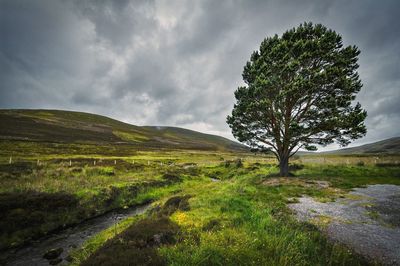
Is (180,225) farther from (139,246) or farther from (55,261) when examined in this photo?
(55,261)

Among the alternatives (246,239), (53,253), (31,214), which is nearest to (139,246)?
(246,239)

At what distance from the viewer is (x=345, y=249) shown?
254 inches

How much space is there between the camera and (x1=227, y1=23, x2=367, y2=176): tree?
19.1 meters

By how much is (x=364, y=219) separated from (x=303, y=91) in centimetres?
1382

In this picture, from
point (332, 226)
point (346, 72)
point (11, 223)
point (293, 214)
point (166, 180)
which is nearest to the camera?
point (332, 226)

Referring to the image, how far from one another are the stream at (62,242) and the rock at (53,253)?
17 cm

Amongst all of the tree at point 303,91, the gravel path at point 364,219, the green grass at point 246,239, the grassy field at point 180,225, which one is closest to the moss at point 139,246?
the grassy field at point 180,225

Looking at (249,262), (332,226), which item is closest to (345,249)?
(332,226)

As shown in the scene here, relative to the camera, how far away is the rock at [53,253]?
987 centimetres

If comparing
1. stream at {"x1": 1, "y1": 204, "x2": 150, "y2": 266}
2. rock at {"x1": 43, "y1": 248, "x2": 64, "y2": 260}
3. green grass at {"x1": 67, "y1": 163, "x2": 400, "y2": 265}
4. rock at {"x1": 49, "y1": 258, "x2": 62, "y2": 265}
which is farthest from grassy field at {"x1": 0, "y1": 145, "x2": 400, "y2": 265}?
rock at {"x1": 43, "y1": 248, "x2": 64, "y2": 260}

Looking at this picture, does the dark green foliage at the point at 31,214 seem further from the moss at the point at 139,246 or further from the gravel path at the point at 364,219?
the gravel path at the point at 364,219

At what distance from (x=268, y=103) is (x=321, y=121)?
6.03m

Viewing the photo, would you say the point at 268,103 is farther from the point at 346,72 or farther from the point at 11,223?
the point at 11,223

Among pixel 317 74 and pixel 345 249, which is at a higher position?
pixel 317 74
